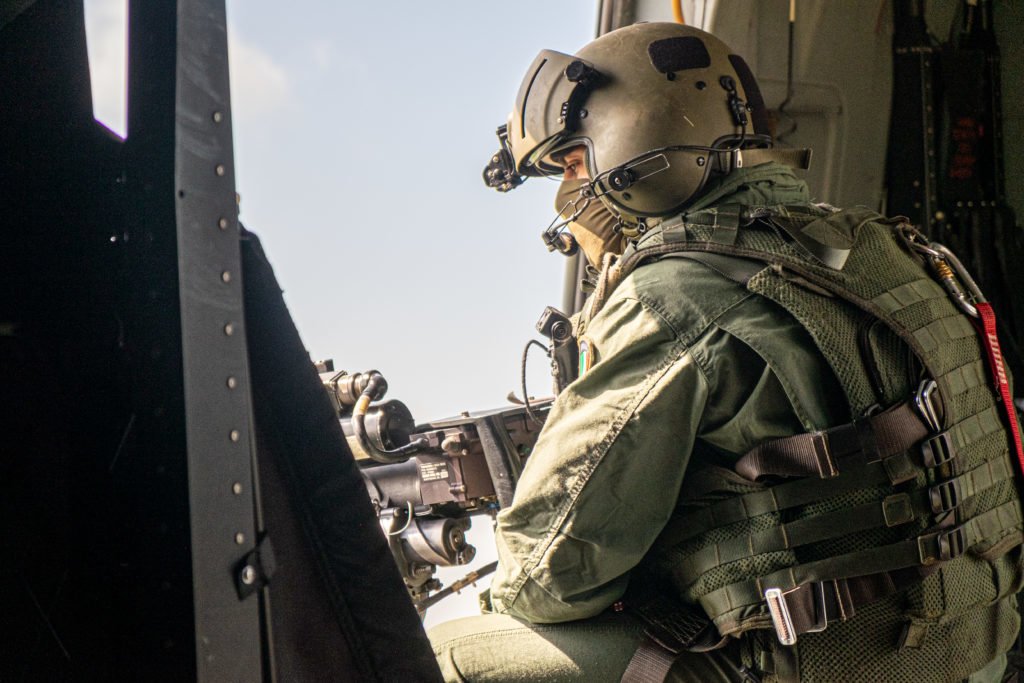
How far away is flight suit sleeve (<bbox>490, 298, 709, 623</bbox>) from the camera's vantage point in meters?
1.52

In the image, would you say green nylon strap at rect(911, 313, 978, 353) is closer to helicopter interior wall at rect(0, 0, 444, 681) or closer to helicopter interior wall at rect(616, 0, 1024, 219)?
helicopter interior wall at rect(0, 0, 444, 681)

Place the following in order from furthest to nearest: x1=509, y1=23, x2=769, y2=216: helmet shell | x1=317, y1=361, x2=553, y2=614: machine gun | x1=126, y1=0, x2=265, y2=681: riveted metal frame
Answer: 1. x1=317, y1=361, x2=553, y2=614: machine gun
2. x1=509, y1=23, x2=769, y2=216: helmet shell
3. x1=126, y1=0, x2=265, y2=681: riveted metal frame

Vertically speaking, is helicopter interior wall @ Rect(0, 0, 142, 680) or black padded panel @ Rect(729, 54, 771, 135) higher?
black padded panel @ Rect(729, 54, 771, 135)

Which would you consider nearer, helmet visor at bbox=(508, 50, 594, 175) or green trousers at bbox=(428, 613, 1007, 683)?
green trousers at bbox=(428, 613, 1007, 683)

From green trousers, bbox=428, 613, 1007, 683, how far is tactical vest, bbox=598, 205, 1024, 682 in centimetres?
8

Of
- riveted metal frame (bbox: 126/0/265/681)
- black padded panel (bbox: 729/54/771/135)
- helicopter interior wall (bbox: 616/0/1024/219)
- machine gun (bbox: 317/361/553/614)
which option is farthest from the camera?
helicopter interior wall (bbox: 616/0/1024/219)

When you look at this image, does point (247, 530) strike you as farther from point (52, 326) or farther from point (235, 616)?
point (52, 326)

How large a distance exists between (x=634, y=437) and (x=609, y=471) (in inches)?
2.8

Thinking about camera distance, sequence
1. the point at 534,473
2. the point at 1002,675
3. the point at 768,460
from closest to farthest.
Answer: the point at 768,460 → the point at 534,473 → the point at 1002,675

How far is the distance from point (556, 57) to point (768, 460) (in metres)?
1.07

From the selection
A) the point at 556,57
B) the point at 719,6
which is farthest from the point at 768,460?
the point at 719,6

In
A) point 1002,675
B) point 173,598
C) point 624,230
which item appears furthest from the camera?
point 624,230

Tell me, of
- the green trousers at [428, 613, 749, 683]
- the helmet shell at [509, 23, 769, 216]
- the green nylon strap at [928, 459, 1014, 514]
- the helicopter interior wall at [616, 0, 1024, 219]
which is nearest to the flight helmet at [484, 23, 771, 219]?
the helmet shell at [509, 23, 769, 216]

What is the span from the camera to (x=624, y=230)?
94.5 inches
